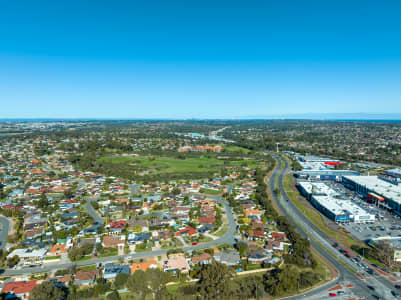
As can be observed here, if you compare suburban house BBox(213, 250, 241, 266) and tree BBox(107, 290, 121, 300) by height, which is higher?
tree BBox(107, 290, 121, 300)

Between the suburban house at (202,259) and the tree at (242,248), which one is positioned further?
the tree at (242,248)

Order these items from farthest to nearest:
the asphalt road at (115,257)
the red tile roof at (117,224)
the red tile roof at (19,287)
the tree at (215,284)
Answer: the red tile roof at (117,224)
the asphalt road at (115,257)
the red tile roof at (19,287)
the tree at (215,284)

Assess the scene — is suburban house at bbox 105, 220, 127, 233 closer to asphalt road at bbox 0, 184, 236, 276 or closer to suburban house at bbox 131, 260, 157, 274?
asphalt road at bbox 0, 184, 236, 276

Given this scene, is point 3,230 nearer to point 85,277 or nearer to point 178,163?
point 85,277

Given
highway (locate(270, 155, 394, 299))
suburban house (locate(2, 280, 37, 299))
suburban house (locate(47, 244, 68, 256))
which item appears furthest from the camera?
suburban house (locate(47, 244, 68, 256))

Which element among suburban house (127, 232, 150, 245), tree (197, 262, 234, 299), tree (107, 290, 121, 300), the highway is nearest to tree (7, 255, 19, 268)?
suburban house (127, 232, 150, 245)

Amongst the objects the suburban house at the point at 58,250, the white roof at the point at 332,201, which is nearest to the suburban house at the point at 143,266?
the suburban house at the point at 58,250

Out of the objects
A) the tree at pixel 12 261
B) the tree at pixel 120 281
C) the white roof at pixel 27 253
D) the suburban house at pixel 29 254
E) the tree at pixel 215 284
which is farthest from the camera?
the white roof at pixel 27 253

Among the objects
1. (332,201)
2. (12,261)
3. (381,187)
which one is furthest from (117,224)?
(381,187)

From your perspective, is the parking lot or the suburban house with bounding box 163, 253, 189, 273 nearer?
the suburban house with bounding box 163, 253, 189, 273

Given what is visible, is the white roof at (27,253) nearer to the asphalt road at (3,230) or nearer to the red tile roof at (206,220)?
the asphalt road at (3,230)
